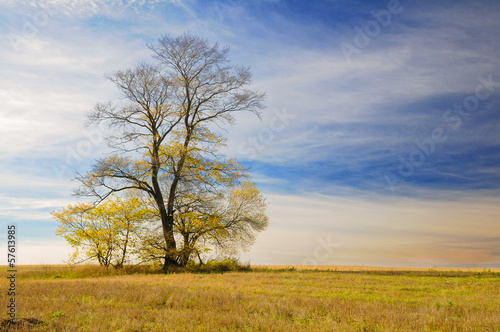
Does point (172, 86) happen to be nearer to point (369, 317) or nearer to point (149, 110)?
point (149, 110)

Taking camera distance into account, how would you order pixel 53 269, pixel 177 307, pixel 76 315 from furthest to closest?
pixel 53 269
pixel 177 307
pixel 76 315

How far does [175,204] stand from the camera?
2697 cm

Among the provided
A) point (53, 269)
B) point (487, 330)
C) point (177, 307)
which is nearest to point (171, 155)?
point (53, 269)

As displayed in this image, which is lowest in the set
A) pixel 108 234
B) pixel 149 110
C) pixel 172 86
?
pixel 108 234

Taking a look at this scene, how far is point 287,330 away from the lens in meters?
7.97

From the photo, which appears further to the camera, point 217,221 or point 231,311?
point 217,221

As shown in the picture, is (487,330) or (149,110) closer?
(487,330)

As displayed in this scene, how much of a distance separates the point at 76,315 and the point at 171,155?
18473 millimetres

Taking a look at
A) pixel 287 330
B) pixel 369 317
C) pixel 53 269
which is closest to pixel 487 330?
pixel 369 317

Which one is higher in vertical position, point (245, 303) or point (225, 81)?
point (225, 81)

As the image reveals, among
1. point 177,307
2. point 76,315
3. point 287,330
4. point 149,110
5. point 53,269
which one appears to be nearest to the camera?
point 287,330

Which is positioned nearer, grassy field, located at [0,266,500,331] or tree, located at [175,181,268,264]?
grassy field, located at [0,266,500,331]

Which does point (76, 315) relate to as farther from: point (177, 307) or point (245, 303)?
point (245, 303)

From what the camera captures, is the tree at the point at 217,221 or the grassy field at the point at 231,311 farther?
the tree at the point at 217,221
